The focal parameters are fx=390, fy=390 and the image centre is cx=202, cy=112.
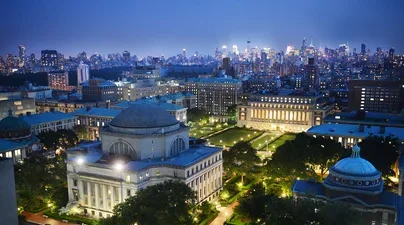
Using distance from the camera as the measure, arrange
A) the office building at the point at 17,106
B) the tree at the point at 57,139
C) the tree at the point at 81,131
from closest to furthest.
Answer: the tree at the point at 57,139 → the tree at the point at 81,131 → the office building at the point at 17,106

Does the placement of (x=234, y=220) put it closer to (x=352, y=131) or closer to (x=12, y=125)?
(x=352, y=131)

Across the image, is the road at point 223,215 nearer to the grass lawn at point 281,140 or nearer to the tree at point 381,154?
the tree at point 381,154

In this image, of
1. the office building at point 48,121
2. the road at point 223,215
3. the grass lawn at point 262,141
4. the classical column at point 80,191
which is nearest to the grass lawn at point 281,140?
the grass lawn at point 262,141

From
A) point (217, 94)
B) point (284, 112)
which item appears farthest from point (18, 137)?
point (217, 94)

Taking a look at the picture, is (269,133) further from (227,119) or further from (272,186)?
(272,186)

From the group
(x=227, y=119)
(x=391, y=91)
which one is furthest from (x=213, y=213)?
(x=391, y=91)

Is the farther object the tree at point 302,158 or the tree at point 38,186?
the tree at point 302,158

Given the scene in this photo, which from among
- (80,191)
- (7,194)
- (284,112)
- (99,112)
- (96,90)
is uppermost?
(96,90)

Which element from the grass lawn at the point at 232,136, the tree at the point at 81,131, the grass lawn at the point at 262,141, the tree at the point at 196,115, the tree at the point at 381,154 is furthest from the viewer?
the tree at the point at 196,115
